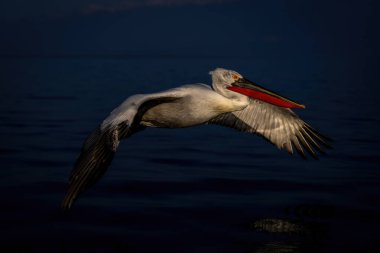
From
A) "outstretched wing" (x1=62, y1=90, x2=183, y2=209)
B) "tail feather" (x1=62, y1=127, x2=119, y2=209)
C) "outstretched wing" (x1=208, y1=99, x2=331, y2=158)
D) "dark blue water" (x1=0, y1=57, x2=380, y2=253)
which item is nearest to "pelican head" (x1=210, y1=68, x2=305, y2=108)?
"outstretched wing" (x1=208, y1=99, x2=331, y2=158)

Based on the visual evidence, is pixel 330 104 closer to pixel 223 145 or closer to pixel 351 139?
pixel 351 139

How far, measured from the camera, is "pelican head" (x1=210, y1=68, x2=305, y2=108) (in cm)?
755

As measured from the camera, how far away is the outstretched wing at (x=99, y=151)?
559 centimetres

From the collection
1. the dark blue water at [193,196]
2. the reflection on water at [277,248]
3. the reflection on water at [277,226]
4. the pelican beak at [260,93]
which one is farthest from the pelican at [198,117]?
the reflection on water at [277,248]

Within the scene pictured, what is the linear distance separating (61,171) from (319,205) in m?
4.14

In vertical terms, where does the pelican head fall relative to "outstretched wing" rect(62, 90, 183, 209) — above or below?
above

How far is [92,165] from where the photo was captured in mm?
5699

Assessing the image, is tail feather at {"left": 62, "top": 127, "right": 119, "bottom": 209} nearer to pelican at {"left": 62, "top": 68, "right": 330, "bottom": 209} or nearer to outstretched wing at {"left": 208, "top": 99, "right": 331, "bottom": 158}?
pelican at {"left": 62, "top": 68, "right": 330, "bottom": 209}

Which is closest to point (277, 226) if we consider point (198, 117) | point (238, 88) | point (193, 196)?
point (193, 196)

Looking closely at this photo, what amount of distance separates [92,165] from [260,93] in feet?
9.06

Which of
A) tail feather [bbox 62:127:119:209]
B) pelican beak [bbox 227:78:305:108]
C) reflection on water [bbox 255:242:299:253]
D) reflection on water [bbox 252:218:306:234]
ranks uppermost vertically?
pelican beak [bbox 227:78:305:108]

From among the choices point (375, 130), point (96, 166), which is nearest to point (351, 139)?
point (375, 130)

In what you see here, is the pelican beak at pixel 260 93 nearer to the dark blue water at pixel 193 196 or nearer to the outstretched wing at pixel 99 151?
the dark blue water at pixel 193 196

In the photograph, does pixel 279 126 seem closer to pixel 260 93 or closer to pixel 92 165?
pixel 260 93
